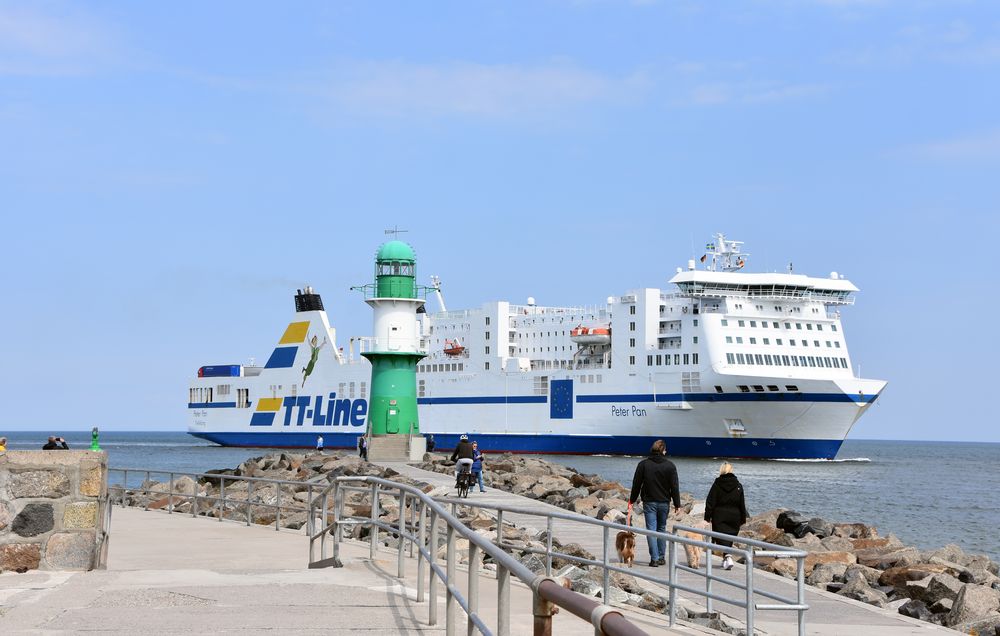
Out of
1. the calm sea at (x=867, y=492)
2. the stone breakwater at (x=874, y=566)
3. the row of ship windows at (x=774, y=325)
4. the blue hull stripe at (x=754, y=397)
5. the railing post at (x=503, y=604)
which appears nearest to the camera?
the railing post at (x=503, y=604)

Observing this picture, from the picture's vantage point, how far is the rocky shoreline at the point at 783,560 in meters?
10.4

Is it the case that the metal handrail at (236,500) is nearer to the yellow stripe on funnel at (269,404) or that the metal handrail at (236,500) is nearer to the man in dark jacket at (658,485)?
the man in dark jacket at (658,485)

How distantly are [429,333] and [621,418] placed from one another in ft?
47.4

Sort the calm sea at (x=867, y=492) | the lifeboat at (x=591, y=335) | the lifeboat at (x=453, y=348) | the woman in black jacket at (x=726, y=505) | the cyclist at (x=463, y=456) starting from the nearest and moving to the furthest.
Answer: the woman in black jacket at (x=726, y=505) → the cyclist at (x=463, y=456) → the calm sea at (x=867, y=492) → the lifeboat at (x=591, y=335) → the lifeboat at (x=453, y=348)

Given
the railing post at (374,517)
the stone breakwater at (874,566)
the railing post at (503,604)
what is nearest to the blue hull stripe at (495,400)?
the stone breakwater at (874,566)

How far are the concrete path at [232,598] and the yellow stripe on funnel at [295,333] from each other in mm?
59204

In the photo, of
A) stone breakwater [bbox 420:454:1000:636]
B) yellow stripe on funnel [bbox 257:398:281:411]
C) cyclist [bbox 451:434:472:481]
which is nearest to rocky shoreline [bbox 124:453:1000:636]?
stone breakwater [bbox 420:454:1000:636]

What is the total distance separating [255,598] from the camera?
7383mm

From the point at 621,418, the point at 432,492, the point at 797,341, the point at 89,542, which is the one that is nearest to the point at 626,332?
the point at 621,418

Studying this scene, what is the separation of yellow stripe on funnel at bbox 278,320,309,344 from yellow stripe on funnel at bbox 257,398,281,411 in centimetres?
330

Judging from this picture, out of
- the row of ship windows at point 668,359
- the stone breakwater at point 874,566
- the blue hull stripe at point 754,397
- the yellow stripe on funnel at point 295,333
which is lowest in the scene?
the stone breakwater at point 874,566

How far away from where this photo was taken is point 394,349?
33062 millimetres

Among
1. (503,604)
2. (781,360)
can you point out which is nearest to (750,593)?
(503,604)

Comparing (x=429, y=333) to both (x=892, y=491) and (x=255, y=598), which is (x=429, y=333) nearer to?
(x=892, y=491)
